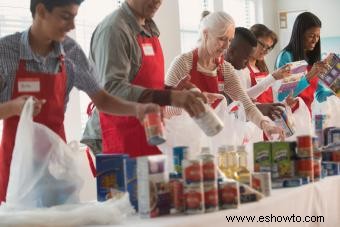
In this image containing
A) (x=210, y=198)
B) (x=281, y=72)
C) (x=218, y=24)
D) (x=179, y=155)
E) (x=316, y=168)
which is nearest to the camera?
(x=210, y=198)

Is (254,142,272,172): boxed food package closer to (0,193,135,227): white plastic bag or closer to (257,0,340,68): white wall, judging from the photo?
(0,193,135,227): white plastic bag

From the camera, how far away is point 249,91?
11.3ft

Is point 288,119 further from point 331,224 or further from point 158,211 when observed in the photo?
point 158,211

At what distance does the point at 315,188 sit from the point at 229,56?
141 cm

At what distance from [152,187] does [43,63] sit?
1.95ft

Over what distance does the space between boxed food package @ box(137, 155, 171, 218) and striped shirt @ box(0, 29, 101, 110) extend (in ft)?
1.61

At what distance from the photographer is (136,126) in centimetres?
212

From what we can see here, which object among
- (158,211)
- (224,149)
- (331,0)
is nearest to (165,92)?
(224,149)

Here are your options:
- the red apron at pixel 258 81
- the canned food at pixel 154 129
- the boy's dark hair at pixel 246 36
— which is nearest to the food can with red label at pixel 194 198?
the canned food at pixel 154 129

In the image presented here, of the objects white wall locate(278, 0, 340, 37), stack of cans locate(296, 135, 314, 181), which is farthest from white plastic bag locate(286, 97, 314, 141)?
white wall locate(278, 0, 340, 37)

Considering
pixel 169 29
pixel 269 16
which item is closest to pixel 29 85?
pixel 169 29

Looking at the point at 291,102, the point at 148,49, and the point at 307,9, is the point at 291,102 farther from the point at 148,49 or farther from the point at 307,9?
the point at 307,9

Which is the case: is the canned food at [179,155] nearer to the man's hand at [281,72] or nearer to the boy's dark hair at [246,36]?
the boy's dark hair at [246,36]

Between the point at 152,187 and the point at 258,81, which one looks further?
the point at 258,81
